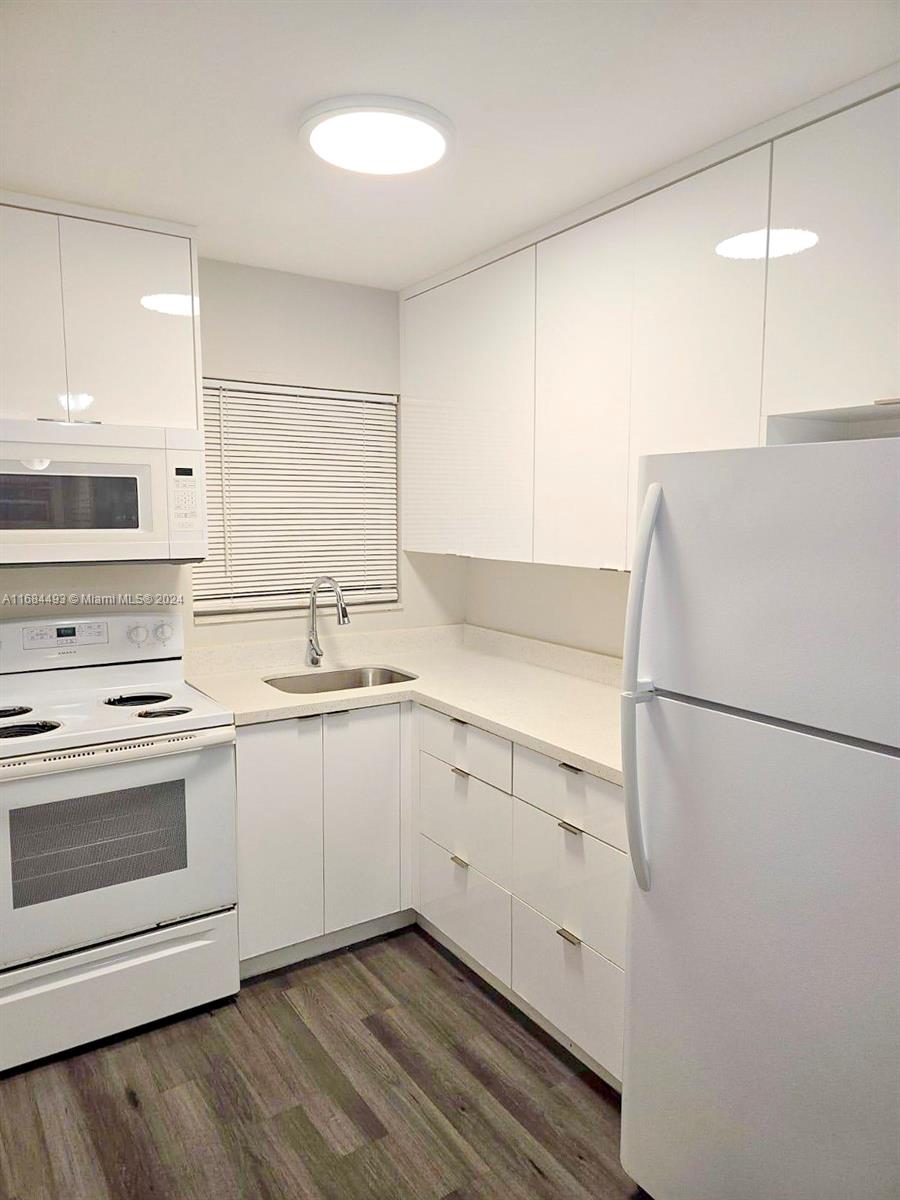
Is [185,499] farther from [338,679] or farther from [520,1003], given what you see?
[520,1003]

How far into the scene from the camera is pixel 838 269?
5.65 feet

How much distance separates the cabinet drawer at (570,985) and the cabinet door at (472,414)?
3.90 ft

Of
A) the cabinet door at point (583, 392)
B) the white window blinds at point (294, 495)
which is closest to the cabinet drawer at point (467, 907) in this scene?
the cabinet door at point (583, 392)

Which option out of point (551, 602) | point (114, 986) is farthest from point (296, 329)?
point (114, 986)

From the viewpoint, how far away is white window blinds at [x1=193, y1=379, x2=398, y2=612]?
3.05 meters

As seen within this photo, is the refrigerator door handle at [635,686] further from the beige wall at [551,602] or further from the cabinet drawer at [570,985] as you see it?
the beige wall at [551,602]

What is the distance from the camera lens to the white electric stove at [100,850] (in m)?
2.12

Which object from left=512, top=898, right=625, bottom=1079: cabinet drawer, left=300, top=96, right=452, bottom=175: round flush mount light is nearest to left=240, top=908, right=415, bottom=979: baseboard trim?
left=512, top=898, right=625, bottom=1079: cabinet drawer

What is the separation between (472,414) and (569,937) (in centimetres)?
180

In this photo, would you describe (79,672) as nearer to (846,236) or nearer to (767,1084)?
(767,1084)

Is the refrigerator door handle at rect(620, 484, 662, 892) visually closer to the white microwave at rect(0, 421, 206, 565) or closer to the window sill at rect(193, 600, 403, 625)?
the white microwave at rect(0, 421, 206, 565)

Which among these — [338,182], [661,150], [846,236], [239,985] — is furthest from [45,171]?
[239,985]

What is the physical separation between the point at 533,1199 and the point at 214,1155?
742mm

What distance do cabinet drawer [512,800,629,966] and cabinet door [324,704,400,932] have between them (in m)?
0.60
